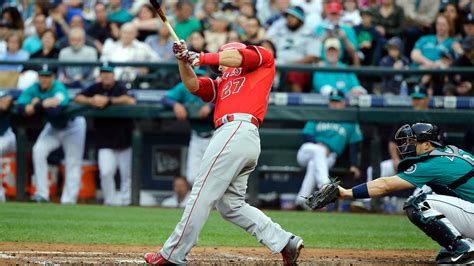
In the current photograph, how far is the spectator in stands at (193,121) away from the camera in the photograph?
12.2 m

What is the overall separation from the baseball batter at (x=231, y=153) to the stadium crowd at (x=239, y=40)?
17.7ft

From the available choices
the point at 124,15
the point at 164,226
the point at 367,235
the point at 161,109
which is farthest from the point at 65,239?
the point at 124,15

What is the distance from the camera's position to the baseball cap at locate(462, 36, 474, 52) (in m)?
12.2

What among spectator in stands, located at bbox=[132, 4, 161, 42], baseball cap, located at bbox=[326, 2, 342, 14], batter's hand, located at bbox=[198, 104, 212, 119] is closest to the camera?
batter's hand, located at bbox=[198, 104, 212, 119]

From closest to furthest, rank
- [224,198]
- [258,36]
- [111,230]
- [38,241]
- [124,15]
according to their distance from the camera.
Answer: [224,198], [38,241], [111,230], [258,36], [124,15]

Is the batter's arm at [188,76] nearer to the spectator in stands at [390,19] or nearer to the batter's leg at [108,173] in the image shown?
the batter's leg at [108,173]

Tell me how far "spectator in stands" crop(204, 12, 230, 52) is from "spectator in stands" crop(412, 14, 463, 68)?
2601mm

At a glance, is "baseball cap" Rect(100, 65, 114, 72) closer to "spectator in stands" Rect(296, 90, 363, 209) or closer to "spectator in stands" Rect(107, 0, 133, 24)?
"spectator in stands" Rect(107, 0, 133, 24)

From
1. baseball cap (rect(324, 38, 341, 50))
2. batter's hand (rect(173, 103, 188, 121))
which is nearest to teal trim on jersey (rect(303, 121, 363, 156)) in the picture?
baseball cap (rect(324, 38, 341, 50))

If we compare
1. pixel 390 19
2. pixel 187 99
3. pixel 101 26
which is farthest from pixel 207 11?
pixel 390 19

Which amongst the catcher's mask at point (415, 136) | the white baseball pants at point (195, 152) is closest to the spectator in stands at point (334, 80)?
the white baseball pants at point (195, 152)

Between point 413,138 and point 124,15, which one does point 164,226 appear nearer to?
point 413,138

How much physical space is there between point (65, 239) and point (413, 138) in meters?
3.28

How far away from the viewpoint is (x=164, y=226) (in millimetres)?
9836
